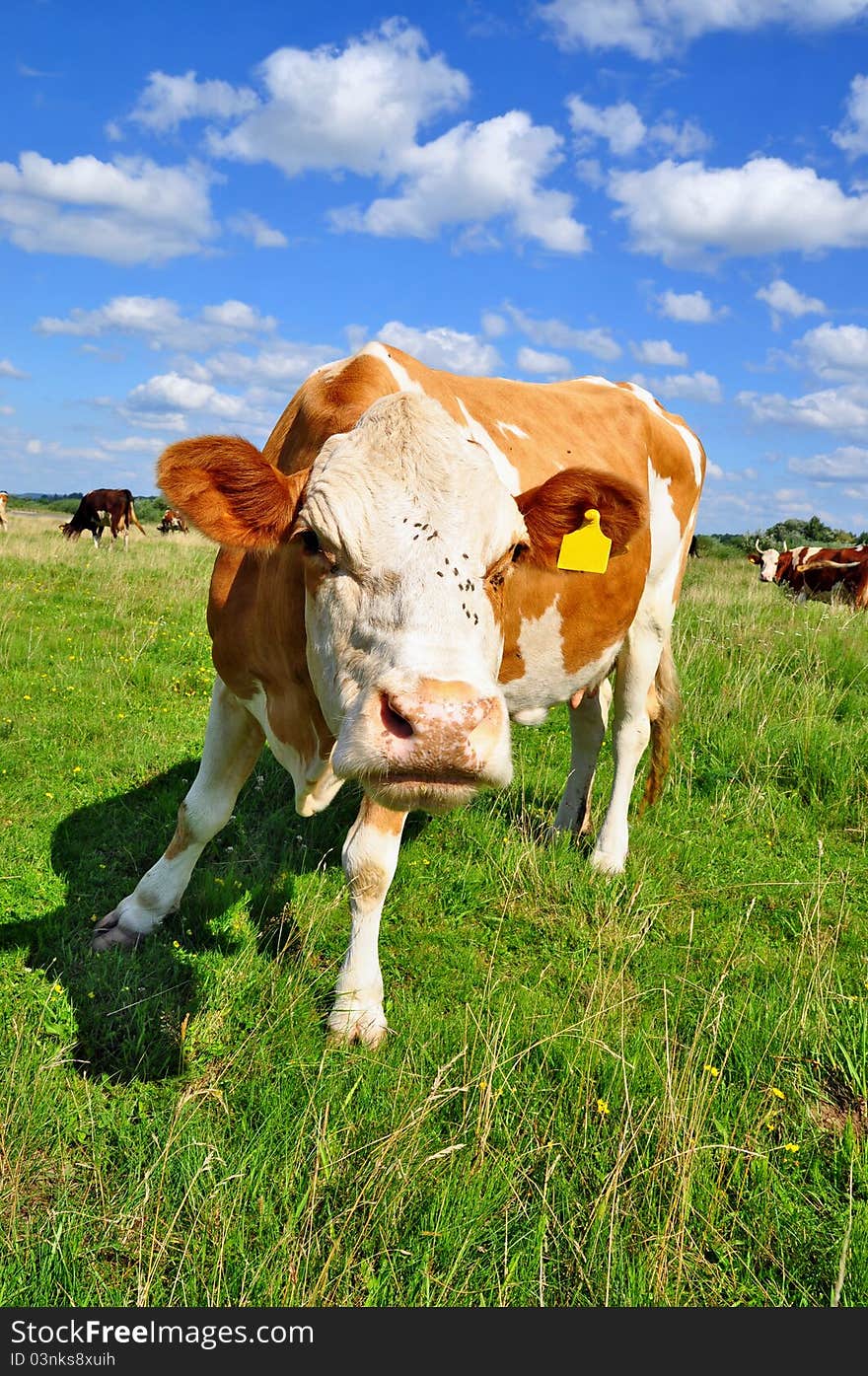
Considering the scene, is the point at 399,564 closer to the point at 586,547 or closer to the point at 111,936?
the point at 586,547

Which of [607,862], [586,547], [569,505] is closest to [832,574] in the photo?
[607,862]

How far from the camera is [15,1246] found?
238cm

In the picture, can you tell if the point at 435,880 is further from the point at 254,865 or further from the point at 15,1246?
the point at 15,1246

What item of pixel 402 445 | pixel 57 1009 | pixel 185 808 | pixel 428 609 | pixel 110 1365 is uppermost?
pixel 402 445

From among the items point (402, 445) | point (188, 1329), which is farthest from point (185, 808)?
point (188, 1329)

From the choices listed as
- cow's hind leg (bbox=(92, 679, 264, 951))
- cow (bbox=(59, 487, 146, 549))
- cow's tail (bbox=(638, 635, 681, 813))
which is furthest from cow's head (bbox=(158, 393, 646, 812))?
cow (bbox=(59, 487, 146, 549))

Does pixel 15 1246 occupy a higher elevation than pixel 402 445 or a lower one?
lower

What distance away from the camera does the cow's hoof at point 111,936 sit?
4.00m

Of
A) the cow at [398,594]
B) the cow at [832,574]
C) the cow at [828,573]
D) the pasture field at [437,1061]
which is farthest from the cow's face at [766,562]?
the cow at [398,594]

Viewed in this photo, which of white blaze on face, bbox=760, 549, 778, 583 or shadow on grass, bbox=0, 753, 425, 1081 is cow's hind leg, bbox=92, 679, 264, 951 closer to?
shadow on grass, bbox=0, 753, 425, 1081

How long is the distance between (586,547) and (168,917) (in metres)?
2.45

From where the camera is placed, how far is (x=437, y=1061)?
3326 millimetres

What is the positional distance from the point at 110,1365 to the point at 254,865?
2.77 metres

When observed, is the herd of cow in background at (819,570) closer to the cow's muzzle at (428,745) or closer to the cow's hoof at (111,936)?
the cow's hoof at (111,936)
